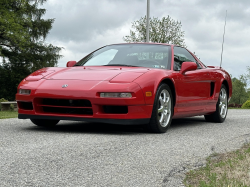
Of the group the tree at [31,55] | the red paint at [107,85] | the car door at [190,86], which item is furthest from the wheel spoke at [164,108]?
the tree at [31,55]

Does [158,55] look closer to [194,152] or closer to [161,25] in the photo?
[194,152]

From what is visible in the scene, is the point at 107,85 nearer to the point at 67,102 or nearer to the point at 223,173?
the point at 67,102

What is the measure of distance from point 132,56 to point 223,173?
3.58 meters

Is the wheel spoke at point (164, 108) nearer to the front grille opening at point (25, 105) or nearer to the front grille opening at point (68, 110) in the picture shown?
the front grille opening at point (68, 110)

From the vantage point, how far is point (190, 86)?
23.0ft

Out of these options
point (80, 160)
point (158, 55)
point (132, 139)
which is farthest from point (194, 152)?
point (158, 55)

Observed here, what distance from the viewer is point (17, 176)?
326 cm

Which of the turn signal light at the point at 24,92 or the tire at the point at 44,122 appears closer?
the turn signal light at the point at 24,92

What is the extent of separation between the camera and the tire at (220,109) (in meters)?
8.31

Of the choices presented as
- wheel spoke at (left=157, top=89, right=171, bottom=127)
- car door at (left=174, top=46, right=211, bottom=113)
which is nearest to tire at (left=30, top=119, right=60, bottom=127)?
wheel spoke at (left=157, top=89, right=171, bottom=127)

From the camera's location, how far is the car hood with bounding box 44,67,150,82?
18.9ft

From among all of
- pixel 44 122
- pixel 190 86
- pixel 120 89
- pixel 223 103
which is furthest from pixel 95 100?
pixel 223 103

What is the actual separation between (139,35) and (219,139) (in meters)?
38.5

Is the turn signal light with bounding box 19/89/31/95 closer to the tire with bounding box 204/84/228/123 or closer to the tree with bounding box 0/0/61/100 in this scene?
the tire with bounding box 204/84/228/123
